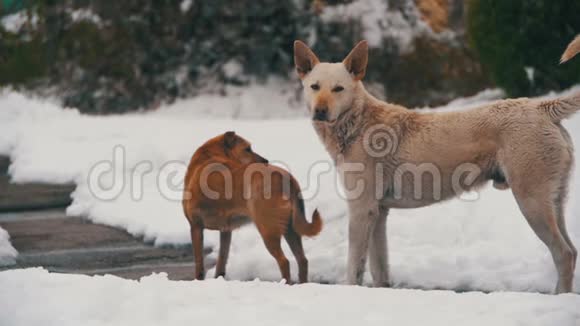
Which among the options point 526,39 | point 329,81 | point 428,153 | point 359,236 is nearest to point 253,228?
point 359,236

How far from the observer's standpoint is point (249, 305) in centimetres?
455

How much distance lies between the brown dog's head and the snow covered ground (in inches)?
41.9

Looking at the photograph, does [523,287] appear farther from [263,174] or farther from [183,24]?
[183,24]

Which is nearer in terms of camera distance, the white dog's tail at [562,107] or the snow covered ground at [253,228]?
the snow covered ground at [253,228]

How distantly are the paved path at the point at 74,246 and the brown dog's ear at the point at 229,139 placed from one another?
1084 millimetres

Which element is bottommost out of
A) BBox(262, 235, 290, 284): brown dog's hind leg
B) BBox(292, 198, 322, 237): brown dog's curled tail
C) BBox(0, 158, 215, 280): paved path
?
BBox(0, 158, 215, 280): paved path

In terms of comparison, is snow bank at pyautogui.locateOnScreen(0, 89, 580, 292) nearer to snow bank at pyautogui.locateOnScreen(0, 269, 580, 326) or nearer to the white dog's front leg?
the white dog's front leg

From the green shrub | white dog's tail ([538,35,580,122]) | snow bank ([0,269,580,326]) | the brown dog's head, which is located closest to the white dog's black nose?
the brown dog's head

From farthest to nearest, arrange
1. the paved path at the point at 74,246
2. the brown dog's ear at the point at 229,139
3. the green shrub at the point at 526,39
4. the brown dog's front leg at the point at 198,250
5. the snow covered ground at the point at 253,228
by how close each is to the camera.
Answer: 1. the green shrub at the point at 526,39
2. the paved path at the point at 74,246
3. the brown dog's ear at the point at 229,139
4. the brown dog's front leg at the point at 198,250
5. the snow covered ground at the point at 253,228

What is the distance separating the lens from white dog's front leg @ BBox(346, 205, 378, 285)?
18.8 feet

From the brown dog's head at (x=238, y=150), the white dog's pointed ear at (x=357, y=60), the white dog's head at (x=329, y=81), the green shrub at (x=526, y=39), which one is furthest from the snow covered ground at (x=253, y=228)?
the white dog's pointed ear at (x=357, y=60)

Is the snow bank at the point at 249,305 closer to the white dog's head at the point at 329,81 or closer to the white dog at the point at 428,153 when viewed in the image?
the white dog at the point at 428,153

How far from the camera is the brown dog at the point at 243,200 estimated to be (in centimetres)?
577

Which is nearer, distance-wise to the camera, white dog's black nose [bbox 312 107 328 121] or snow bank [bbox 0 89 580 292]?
white dog's black nose [bbox 312 107 328 121]
